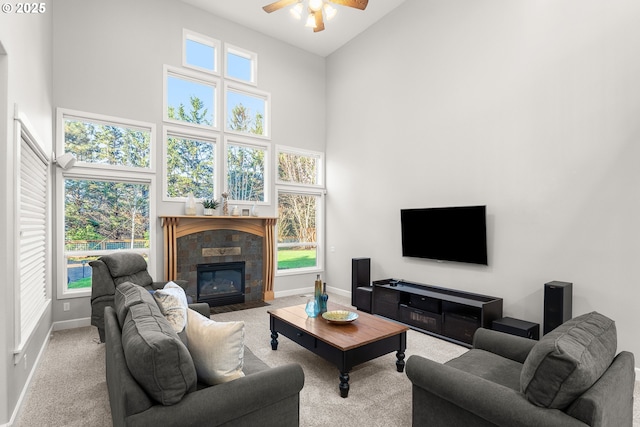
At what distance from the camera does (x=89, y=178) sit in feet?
15.2

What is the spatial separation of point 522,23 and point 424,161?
2030 mm

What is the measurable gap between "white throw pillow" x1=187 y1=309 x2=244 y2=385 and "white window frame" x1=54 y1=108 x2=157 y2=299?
12.2 ft

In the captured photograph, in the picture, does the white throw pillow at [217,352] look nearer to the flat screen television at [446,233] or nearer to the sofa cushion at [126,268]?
the sofa cushion at [126,268]

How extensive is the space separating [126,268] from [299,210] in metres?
3.48

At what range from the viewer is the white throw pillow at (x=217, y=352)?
174 centimetres

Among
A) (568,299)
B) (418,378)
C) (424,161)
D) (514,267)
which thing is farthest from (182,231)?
(568,299)

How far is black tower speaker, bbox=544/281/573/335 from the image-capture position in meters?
3.34

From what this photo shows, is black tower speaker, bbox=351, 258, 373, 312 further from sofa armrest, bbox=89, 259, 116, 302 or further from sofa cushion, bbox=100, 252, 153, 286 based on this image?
sofa armrest, bbox=89, 259, 116, 302

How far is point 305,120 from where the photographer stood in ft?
22.3

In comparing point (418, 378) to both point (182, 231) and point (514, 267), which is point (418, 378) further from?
point (182, 231)

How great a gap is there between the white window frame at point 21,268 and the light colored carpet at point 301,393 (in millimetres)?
443

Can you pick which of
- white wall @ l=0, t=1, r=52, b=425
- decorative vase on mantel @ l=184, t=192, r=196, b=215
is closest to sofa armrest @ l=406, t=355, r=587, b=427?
white wall @ l=0, t=1, r=52, b=425

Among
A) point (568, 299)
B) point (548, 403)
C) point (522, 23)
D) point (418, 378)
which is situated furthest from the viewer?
point (522, 23)

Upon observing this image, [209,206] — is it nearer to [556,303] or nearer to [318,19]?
[318,19]
